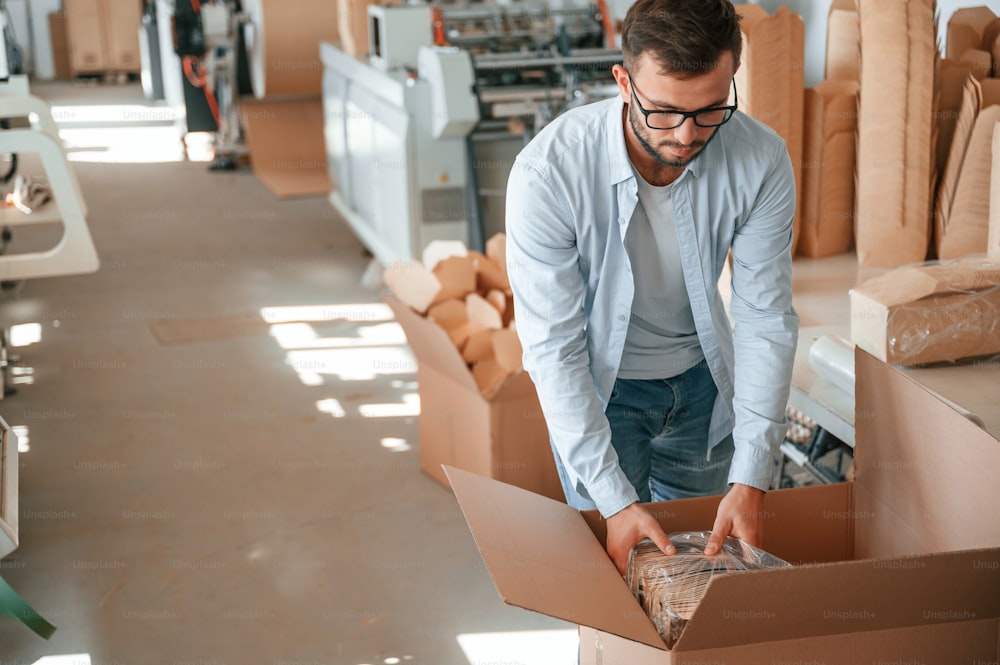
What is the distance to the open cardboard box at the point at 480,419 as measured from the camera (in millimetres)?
3035

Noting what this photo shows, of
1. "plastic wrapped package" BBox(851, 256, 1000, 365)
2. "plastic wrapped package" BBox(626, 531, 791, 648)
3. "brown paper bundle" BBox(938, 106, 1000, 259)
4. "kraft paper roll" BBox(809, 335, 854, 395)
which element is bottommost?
"plastic wrapped package" BBox(626, 531, 791, 648)

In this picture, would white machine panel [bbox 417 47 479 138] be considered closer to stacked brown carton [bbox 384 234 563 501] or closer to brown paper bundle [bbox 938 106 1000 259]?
stacked brown carton [bbox 384 234 563 501]

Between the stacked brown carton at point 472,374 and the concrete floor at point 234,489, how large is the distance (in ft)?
0.74

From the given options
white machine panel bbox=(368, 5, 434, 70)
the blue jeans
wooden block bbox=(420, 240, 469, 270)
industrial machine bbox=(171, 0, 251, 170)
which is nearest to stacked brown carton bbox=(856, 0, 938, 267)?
the blue jeans

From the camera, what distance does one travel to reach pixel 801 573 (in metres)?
1.14

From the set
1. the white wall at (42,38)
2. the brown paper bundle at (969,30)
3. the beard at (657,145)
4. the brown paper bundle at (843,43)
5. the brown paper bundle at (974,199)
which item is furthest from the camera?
the white wall at (42,38)

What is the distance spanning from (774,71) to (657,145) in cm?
124

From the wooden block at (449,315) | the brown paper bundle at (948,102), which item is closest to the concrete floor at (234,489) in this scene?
the wooden block at (449,315)

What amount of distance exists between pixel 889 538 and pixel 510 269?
71 cm

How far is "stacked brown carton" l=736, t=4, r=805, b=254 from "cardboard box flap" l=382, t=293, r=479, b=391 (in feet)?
3.51

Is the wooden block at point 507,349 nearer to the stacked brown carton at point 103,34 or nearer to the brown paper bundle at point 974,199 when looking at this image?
the brown paper bundle at point 974,199

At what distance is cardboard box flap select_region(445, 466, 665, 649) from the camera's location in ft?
4.07

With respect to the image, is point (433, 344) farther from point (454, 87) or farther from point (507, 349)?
point (454, 87)

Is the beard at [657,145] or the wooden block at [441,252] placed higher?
the beard at [657,145]
